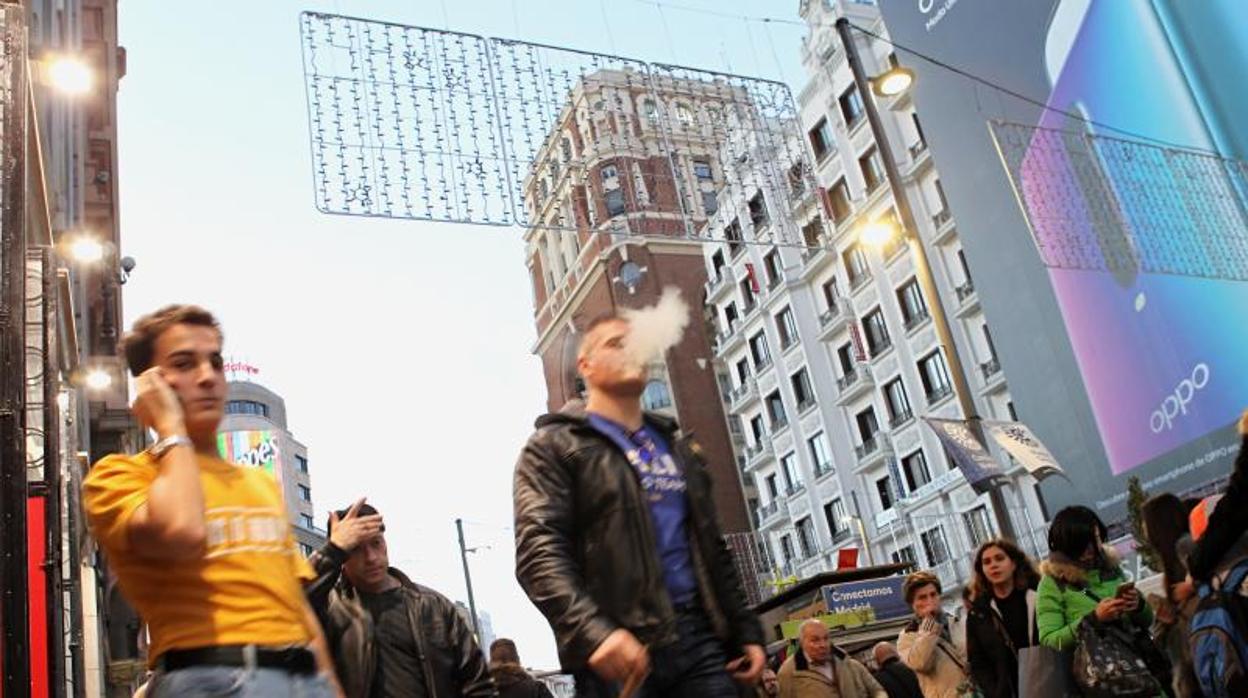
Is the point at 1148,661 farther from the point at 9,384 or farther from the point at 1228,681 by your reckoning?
the point at 9,384

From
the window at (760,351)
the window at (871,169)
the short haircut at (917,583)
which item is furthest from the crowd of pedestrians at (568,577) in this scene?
the window at (760,351)

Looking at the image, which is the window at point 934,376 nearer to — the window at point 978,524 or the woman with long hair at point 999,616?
the window at point 978,524

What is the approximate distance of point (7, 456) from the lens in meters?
6.88

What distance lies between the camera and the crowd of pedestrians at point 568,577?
2.64m

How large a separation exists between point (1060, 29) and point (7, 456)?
18.4 meters

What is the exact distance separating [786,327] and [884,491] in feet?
27.3

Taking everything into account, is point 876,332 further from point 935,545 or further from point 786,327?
point 935,545

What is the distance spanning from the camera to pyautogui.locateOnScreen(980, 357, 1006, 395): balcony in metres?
35.2

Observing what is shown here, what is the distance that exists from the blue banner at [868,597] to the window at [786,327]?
25664 mm

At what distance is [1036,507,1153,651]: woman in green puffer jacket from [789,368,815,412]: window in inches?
1551

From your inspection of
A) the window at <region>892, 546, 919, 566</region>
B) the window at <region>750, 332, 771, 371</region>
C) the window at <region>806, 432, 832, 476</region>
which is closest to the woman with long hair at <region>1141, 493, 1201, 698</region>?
the window at <region>892, 546, 919, 566</region>

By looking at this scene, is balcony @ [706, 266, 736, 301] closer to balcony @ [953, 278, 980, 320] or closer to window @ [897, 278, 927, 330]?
window @ [897, 278, 927, 330]

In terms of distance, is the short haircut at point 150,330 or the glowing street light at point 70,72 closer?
the short haircut at point 150,330

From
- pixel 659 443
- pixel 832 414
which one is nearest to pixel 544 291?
pixel 832 414
